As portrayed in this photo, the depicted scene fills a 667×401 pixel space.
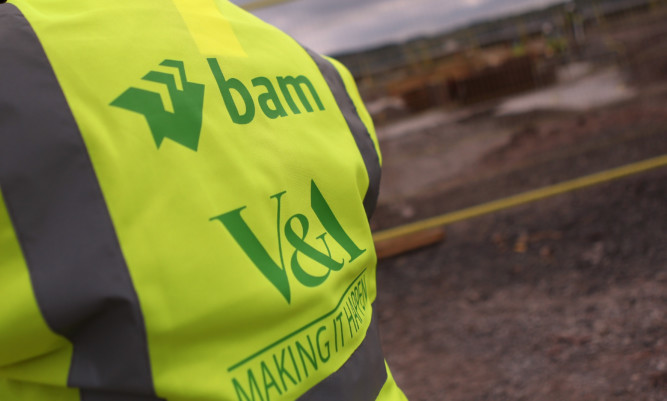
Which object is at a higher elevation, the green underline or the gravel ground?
the green underline

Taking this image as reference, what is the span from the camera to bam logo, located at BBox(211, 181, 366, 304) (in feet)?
2.89

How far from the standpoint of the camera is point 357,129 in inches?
50.7

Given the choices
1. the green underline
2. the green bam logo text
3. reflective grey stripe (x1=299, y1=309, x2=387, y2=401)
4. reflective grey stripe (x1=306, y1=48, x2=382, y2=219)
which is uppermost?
the green bam logo text

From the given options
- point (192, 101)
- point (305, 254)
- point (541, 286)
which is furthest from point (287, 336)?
point (541, 286)

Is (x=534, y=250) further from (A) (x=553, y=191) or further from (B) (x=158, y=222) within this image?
(B) (x=158, y=222)

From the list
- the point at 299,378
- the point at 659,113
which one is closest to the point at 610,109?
the point at 659,113

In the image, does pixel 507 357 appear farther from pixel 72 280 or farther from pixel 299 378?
pixel 72 280

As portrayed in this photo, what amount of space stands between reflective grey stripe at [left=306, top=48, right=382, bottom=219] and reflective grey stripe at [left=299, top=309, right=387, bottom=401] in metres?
0.27

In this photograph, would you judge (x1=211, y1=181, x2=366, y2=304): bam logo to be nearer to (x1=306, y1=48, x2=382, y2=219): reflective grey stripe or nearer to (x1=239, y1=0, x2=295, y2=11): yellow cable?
(x1=306, y1=48, x2=382, y2=219): reflective grey stripe

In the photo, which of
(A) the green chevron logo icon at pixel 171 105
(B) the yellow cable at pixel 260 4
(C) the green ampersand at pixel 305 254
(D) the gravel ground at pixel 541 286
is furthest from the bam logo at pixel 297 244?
(B) the yellow cable at pixel 260 4

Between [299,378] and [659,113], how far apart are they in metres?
6.29

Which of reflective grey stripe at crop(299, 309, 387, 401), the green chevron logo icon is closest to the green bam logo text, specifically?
the green chevron logo icon

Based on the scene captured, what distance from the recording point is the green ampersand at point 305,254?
0.95 meters

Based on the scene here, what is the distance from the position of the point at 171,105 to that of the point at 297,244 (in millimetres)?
286
